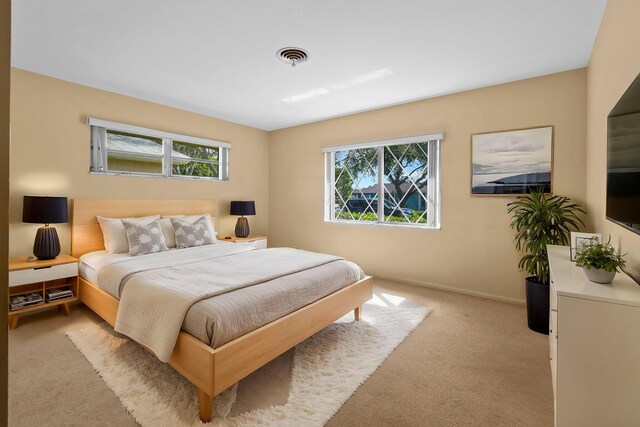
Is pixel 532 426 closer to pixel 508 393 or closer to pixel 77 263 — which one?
pixel 508 393

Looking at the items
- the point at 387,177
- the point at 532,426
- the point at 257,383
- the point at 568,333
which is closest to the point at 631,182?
the point at 568,333

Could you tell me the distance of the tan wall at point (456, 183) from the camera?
3053mm

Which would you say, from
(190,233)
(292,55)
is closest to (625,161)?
(292,55)

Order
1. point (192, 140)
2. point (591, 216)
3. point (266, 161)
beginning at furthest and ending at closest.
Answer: point (266, 161), point (192, 140), point (591, 216)

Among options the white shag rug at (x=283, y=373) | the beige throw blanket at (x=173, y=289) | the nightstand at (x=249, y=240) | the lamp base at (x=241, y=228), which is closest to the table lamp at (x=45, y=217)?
the white shag rug at (x=283, y=373)

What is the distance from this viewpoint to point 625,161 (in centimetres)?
143

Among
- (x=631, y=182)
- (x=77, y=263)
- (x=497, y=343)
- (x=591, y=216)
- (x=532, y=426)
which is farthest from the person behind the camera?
(x=77, y=263)

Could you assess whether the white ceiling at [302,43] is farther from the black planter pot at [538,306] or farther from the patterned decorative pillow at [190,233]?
the black planter pot at [538,306]

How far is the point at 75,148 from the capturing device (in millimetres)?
3340

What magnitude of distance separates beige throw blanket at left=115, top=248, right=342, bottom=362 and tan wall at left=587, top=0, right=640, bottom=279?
84.1 inches

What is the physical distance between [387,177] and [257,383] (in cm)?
324

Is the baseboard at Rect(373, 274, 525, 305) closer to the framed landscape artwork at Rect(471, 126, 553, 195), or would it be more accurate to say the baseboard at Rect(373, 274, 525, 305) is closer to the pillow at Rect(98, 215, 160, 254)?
the framed landscape artwork at Rect(471, 126, 553, 195)

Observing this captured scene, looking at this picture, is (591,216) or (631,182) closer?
(631,182)

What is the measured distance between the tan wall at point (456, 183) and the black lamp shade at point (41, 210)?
3.20 meters
